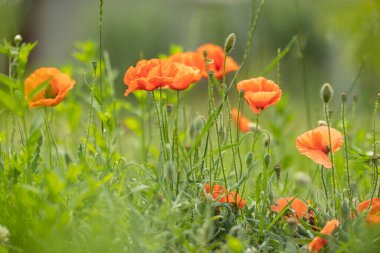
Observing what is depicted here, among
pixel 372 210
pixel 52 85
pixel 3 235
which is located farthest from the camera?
pixel 52 85

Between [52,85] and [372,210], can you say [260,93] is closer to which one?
[372,210]

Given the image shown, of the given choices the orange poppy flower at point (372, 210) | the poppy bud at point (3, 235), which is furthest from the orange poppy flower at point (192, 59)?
the poppy bud at point (3, 235)

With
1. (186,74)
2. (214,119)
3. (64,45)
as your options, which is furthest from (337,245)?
(64,45)

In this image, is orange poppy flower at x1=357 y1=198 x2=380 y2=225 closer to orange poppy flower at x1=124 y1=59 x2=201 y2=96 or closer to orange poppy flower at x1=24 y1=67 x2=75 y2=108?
orange poppy flower at x1=124 y1=59 x2=201 y2=96

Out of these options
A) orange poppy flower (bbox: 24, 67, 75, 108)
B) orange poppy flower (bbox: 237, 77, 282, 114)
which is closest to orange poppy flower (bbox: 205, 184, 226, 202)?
orange poppy flower (bbox: 237, 77, 282, 114)

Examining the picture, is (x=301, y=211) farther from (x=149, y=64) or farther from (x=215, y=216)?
(x=149, y=64)

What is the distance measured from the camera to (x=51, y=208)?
120 cm

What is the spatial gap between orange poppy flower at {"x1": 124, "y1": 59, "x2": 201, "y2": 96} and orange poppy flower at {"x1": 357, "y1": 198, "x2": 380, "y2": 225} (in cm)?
45

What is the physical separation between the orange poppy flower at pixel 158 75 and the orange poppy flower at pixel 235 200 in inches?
10.0

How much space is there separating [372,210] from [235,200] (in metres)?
0.28

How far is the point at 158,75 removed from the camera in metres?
1.52

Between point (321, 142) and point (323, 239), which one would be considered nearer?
point (323, 239)

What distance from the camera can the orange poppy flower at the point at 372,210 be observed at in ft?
4.69

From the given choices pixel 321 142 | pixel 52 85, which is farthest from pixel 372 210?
pixel 52 85
